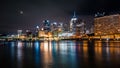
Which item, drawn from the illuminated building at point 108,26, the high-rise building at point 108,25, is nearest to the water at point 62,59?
the illuminated building at point 108,26

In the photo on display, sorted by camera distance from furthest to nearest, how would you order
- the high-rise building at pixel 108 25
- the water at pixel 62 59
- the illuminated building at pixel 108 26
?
1. the high-rise building at pixel 108 25
2. the illuminated building at pixel 108 26
3. the water at pixel 62 59

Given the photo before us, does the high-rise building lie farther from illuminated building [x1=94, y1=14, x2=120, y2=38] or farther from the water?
the water

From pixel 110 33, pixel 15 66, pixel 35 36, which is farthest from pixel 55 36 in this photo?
pixel 15 66

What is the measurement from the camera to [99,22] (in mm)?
180625

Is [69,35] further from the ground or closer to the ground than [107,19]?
closer to the ground

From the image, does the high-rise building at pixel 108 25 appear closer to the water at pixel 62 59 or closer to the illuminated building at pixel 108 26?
the illuminated building at pixel 108 26

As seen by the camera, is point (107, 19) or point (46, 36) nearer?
point (107, 19)

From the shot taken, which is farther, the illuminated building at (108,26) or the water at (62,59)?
the illuminated building at (108,26)

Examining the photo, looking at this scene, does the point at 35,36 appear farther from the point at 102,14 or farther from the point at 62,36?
the point at 102,14

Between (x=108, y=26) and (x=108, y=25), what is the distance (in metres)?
1.39

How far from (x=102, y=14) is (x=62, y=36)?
39.1m

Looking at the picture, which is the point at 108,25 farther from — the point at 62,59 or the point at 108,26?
the point at 62,59

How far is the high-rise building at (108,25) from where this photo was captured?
157125 millimetres

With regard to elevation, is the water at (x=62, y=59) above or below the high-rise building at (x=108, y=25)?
below
